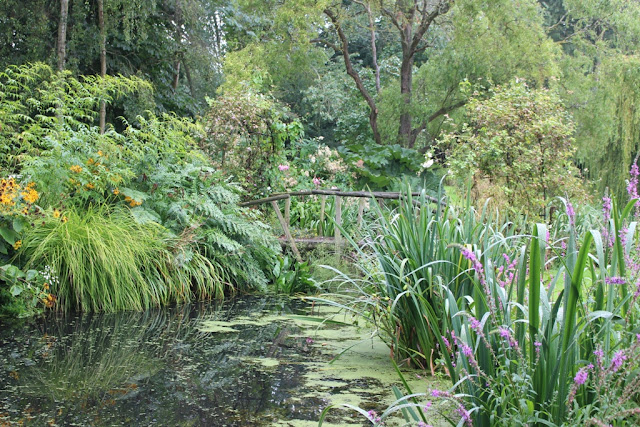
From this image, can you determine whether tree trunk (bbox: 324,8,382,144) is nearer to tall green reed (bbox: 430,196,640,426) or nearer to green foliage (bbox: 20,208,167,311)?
green foliage (bbox: 20,208,167,311)

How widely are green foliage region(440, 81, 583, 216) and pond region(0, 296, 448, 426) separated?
14.3 ft

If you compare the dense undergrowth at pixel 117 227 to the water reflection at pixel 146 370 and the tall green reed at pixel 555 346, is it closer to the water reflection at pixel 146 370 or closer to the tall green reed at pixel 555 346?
the water reflection at pixel 146 370

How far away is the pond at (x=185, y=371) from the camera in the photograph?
3.11 m

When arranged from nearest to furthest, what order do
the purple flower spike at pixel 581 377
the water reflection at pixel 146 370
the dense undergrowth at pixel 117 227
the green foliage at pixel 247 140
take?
the purple flower spike at pixel 581 377
the water reflection at pixel 146 370
the dense undergrowth at pixel 117 227
the green foliage at pixel 247 140

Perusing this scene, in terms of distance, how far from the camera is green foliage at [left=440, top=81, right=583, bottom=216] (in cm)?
878

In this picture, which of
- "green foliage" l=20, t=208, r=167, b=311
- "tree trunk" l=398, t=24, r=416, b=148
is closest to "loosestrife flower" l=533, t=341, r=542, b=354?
"green foliage" l=20, t=208, r=167, b=311

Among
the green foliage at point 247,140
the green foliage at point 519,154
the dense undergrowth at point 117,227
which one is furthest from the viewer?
the green foliage at point 247,140

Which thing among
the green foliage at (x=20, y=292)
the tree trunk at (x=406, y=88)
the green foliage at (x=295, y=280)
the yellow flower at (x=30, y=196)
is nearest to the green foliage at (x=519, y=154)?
the green foliage at (x=295, y=280)

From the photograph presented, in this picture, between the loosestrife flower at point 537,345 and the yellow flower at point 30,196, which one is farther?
the yellow flower at point 30,196

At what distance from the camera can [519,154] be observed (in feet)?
29.4

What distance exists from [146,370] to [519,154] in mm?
6666

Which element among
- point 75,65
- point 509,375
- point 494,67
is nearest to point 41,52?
point 75,65

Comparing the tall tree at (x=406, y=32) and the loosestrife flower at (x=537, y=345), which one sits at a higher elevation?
the tall tree at (x=406, y=32)

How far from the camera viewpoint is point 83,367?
3902 mm
